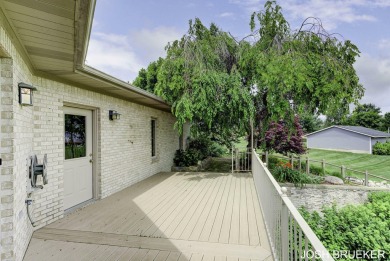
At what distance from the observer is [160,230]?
354 centimetres

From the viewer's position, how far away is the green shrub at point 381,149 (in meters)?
23.7

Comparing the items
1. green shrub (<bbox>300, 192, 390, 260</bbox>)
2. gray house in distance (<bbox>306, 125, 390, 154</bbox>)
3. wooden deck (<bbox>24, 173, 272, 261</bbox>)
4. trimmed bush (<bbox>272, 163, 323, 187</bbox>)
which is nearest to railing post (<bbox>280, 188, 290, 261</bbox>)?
wooden deck (<bbox>24, 173, 272, 261</bbox>)

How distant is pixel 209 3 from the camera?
32.1ft

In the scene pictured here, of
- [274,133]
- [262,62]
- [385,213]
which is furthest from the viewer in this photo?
[274,133]

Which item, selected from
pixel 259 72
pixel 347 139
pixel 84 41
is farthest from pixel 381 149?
pixel 84 41

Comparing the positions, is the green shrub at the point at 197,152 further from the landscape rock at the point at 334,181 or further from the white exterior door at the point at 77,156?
the landscape rock at the point at 334,181

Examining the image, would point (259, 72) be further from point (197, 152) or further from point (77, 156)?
→ point (77, 156)

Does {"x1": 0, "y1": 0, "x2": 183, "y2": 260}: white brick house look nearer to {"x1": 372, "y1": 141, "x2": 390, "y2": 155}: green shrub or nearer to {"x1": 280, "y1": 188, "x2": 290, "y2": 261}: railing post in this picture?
{"x1": 280, "y1": 188, "x2": 290, "y2": 261}: railing post

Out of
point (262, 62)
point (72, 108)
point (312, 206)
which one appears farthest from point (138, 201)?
point (312, 206)

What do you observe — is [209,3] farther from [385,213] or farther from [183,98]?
[385,213]

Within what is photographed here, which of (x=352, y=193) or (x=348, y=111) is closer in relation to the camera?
(x=348, y=111)

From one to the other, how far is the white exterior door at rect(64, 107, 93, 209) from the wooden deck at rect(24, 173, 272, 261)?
0.37 meters

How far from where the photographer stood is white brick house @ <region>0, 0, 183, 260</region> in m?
2.18

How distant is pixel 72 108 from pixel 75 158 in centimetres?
100
